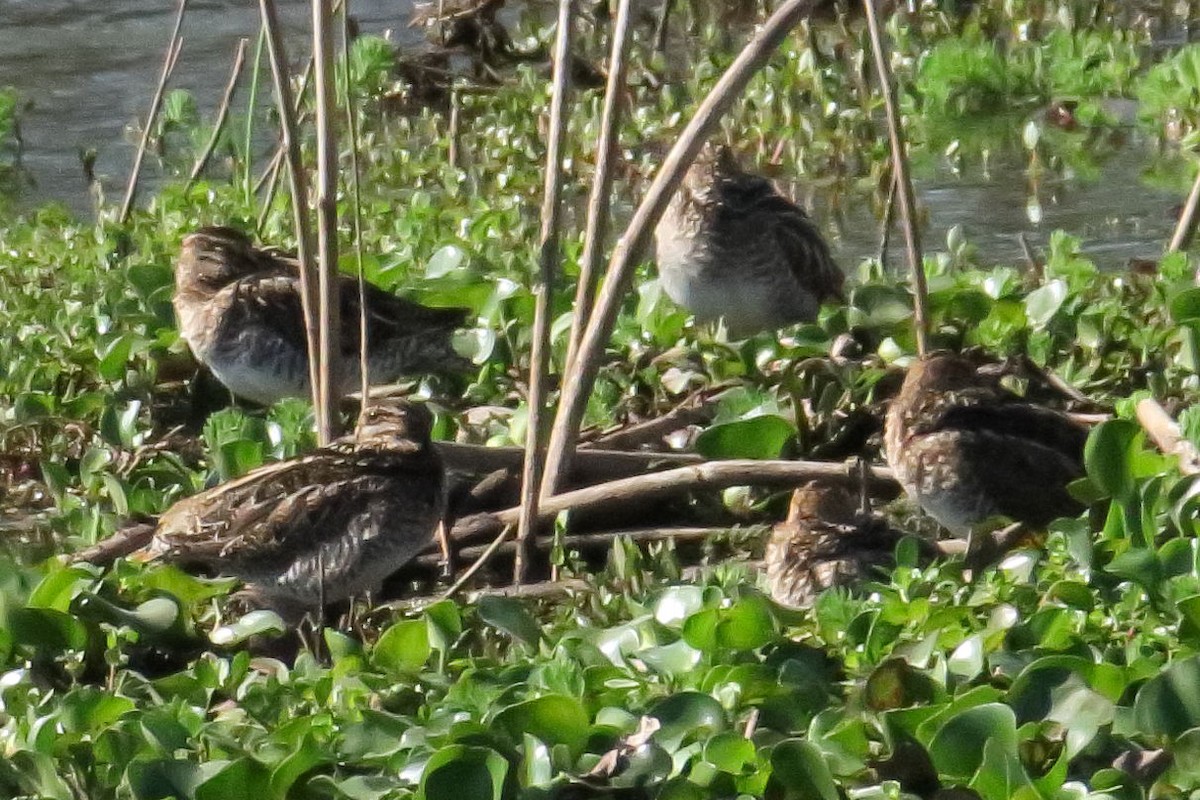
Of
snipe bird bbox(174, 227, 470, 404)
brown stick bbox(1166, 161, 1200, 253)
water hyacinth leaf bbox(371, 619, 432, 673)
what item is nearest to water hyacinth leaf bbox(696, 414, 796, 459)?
water hyacinth leaf bbox(371, 619, 432, 673)

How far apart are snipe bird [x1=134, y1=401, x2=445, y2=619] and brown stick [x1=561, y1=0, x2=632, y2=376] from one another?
56 cm

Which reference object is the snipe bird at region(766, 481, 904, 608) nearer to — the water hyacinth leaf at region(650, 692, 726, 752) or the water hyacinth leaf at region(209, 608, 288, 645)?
the water hyacinth leaf at region(650, 692, 726, 752)

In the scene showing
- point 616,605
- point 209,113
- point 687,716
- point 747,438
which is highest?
point 209,113

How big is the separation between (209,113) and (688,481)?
674cm

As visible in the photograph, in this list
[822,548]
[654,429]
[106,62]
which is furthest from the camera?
[106,62]

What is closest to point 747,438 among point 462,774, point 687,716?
point 687,716

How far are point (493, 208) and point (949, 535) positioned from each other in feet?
13.2

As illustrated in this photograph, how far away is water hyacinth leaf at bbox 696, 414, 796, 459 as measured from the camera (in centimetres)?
631

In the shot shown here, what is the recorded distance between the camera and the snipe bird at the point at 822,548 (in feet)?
18.2

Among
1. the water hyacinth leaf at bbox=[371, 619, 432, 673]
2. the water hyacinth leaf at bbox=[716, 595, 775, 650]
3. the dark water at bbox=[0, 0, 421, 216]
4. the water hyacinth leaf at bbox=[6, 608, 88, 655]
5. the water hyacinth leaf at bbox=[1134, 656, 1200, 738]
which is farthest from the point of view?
the dark water at bbox=[0, 0, 421, 216]

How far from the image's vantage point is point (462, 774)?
4.33m

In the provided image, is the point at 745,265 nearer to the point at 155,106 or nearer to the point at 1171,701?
the point at 155,106

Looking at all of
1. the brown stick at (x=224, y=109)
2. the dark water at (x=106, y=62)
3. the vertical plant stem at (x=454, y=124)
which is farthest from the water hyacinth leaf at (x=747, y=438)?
the dark water at (x=106, y=62)

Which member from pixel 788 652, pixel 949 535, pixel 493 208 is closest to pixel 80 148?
pixel 493 208
